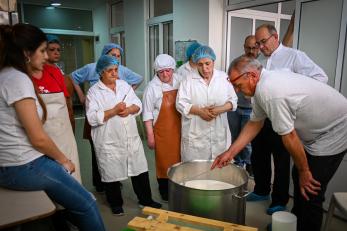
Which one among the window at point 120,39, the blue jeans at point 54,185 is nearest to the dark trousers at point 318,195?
the blue jeans at point 54,185

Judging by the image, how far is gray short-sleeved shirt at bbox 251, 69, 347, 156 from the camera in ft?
4.10

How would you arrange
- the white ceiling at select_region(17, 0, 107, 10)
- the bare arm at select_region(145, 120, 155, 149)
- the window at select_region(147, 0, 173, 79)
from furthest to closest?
the white ceiling at select_region(17, 0, 107, 10) < the window at select_region(147, 0, 173, 79) < the bare arm at select_region(145, 120, 155, 149)

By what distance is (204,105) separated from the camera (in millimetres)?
2012

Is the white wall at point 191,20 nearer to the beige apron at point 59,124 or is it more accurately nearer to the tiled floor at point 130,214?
the tiled floor at point 130,214

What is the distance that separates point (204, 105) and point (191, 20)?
6.41ft

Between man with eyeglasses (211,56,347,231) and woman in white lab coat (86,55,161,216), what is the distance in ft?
3.10

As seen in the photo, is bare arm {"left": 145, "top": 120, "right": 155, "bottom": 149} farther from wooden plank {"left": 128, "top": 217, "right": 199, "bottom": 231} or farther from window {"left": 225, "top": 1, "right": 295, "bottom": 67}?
window {"left": 225, "top": 1, "right": 295, "bottom": 67}

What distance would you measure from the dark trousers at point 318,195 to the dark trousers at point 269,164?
59cm

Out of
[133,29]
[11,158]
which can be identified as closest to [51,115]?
[11,158]

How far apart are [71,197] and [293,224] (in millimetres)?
1121

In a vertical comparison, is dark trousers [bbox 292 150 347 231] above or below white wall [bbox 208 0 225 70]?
below

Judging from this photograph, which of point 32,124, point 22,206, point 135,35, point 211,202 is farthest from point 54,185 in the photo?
point 135,35

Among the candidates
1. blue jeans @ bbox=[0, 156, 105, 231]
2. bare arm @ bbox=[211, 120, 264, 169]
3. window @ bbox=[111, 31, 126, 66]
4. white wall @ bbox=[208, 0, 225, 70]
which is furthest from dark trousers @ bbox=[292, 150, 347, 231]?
window @ bbox=[111, 31, 126, 66]

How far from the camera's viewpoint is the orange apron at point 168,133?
2127 millimetres
